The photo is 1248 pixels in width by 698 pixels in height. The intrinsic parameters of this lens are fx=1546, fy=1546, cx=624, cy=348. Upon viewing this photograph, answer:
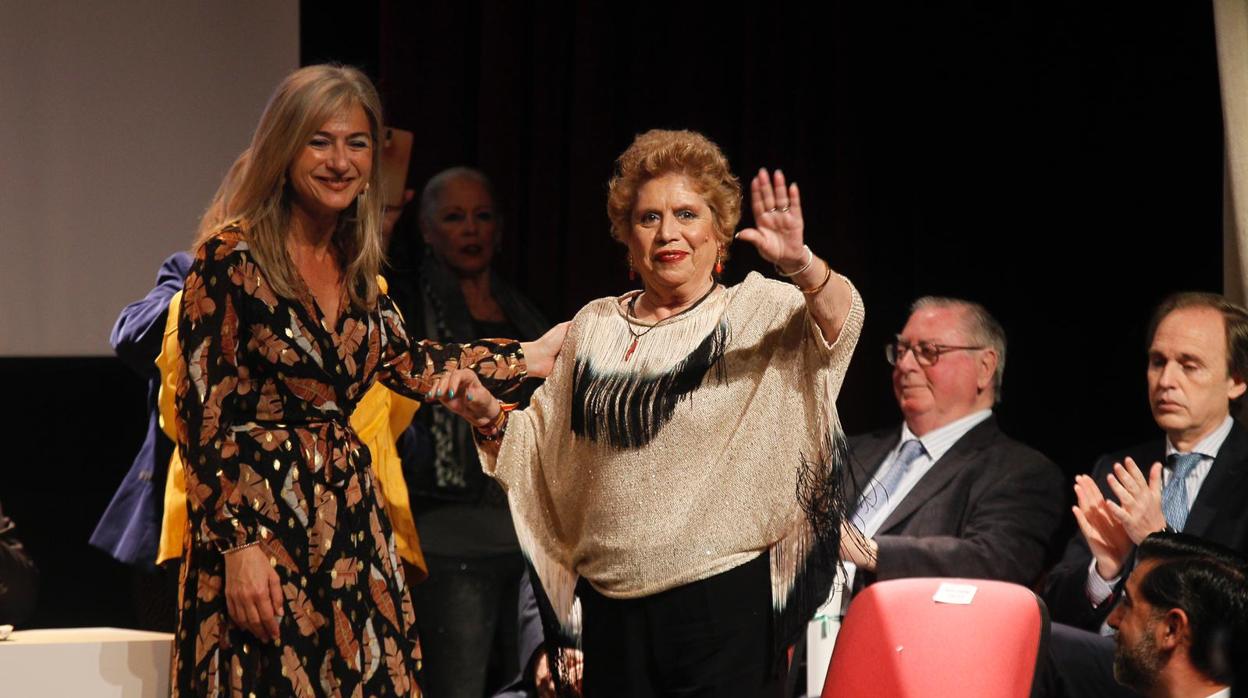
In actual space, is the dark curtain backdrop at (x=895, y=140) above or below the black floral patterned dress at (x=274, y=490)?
above

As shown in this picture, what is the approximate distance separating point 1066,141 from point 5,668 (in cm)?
311

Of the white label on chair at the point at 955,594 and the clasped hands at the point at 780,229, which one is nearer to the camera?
the clasped hands at the point at 780,229

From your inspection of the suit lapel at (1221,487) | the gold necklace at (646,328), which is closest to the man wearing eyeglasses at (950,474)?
the suit lapel at (1221,487)

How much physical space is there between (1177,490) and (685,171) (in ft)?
5.02

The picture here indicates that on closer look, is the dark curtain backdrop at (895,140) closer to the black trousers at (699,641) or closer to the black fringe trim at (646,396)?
the black fringe trim at (646,396)

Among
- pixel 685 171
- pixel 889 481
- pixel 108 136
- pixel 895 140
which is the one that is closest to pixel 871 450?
pixel 889 481

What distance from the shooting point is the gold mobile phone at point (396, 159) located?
423cm

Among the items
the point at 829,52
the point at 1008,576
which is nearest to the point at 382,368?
the point at 1008,576

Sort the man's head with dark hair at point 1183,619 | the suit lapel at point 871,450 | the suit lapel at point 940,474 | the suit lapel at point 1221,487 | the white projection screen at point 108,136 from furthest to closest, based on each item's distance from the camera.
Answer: the white projection screen at point 108,136, the suit lapel at point 871,450, the suit lapel at point 940,474, the suit lapel at point 1221,487, the man's head with dark hair at point 1183,619

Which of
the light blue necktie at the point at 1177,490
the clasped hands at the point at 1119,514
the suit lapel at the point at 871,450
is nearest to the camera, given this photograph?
the clasped hands at the point at 1119,514

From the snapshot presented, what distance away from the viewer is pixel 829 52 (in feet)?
15.5

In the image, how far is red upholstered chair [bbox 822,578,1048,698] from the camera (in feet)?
9.51

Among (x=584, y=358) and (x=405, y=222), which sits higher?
(x=405, y=222)

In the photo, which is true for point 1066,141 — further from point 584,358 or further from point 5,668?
point 5,668
